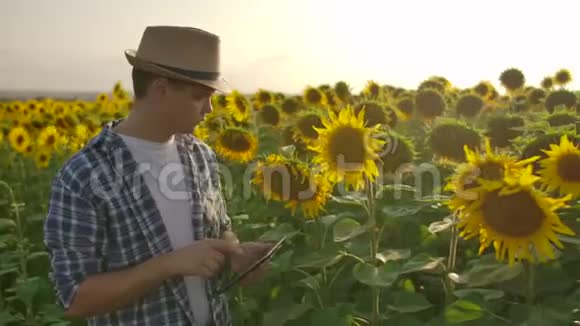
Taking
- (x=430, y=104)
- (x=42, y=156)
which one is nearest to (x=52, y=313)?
(x=430, y=104)

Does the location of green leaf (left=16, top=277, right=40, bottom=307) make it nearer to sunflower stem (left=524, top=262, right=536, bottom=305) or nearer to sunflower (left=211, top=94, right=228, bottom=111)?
sunflower stem (left=524, top=262, right=536, bottom=305)

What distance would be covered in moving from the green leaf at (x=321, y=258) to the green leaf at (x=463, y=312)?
0.68 meters

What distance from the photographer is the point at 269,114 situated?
848 cm

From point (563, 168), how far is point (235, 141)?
3.59 metres

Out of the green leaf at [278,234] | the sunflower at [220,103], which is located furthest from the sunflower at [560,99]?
the sunflower at [220,103]

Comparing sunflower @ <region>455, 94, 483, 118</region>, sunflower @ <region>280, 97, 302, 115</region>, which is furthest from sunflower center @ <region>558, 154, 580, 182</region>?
sunflower @ <region>280, 97, 302, 115</region>

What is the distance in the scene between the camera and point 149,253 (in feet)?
9.64

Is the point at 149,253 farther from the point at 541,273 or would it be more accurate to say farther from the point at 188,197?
the point at 541,273

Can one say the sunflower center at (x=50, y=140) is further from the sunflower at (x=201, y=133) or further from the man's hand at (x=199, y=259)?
the man's hand at (x=199, y=259)

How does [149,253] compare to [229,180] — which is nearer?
[149,253]

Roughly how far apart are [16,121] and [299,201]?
29.0 feet

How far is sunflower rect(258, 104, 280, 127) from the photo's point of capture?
848 centimetres

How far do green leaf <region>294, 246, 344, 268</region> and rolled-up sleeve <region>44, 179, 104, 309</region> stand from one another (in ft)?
3.31

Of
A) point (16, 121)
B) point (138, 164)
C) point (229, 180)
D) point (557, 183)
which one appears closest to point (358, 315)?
point (557, 183)
